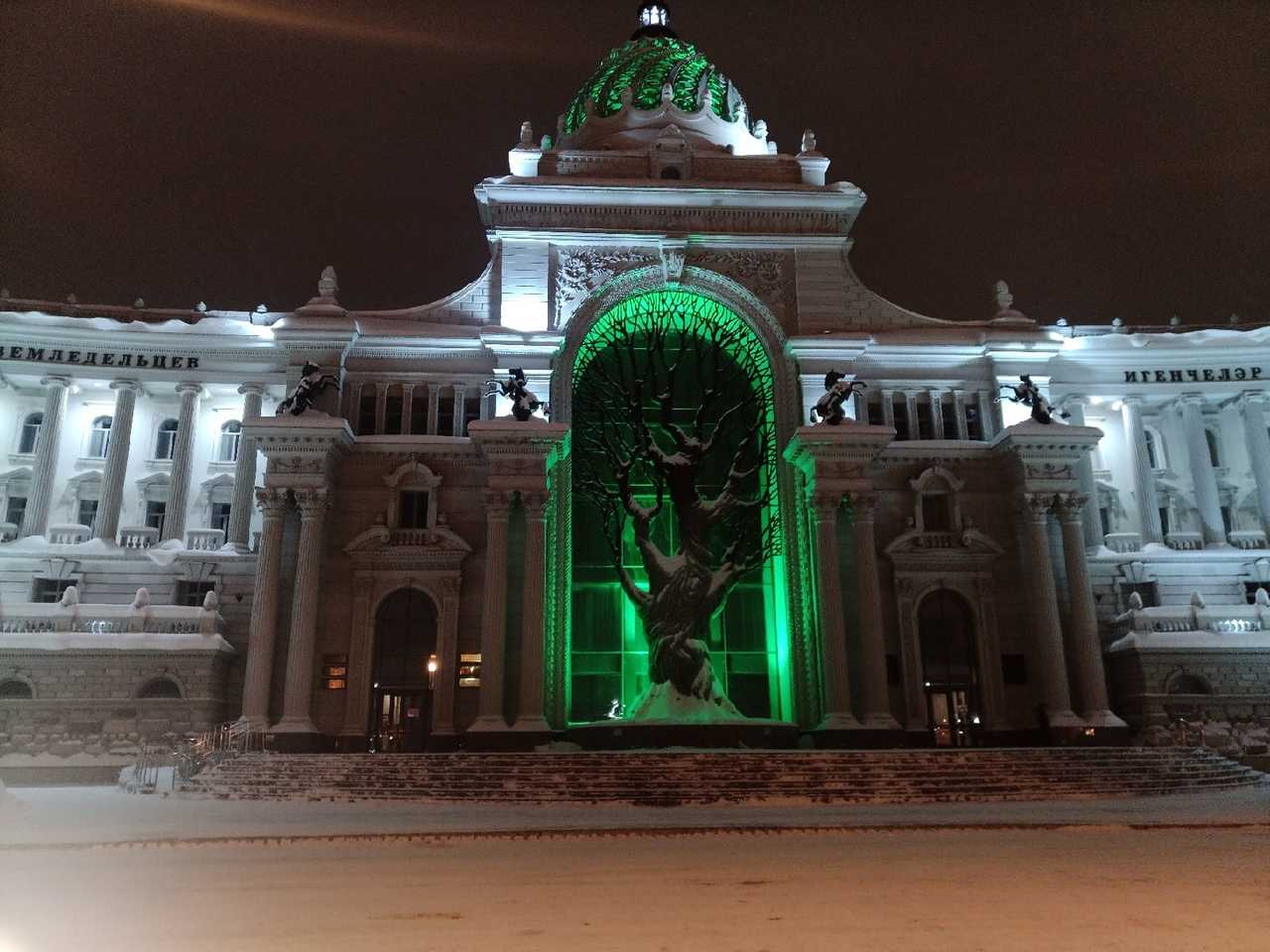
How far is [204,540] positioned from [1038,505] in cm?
3301

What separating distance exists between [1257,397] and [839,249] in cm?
2022

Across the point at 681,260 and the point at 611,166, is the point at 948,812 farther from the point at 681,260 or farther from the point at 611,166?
the point at 611,166

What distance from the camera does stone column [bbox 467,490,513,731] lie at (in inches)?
1320

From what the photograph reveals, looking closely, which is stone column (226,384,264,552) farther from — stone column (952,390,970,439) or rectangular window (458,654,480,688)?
stone column (952,390,970,439)

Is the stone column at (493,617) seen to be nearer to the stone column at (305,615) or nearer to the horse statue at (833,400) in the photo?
the stone column at (305,615)

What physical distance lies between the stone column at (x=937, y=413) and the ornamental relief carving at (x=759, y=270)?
7.16 metres

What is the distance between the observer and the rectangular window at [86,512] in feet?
144

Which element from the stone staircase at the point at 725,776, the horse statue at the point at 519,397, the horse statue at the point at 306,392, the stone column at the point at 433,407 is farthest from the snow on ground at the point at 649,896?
the stone column at the point at 433,407

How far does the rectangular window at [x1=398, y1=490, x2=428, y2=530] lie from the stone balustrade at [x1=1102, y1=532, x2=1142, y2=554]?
28018 millimetres

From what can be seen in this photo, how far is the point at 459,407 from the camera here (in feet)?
129

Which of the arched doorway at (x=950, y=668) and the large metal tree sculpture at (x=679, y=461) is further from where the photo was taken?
the arched doorway at (x=950, y=668)

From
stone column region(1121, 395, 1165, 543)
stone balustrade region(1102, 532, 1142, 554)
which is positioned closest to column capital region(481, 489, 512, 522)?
stone balustrade region(1102, 532, 1142, 554)

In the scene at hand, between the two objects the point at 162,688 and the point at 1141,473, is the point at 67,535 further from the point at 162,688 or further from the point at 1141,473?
the point at 1141,473

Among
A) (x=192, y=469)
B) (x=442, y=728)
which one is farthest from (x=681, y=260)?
A: (x=192, y=469)
